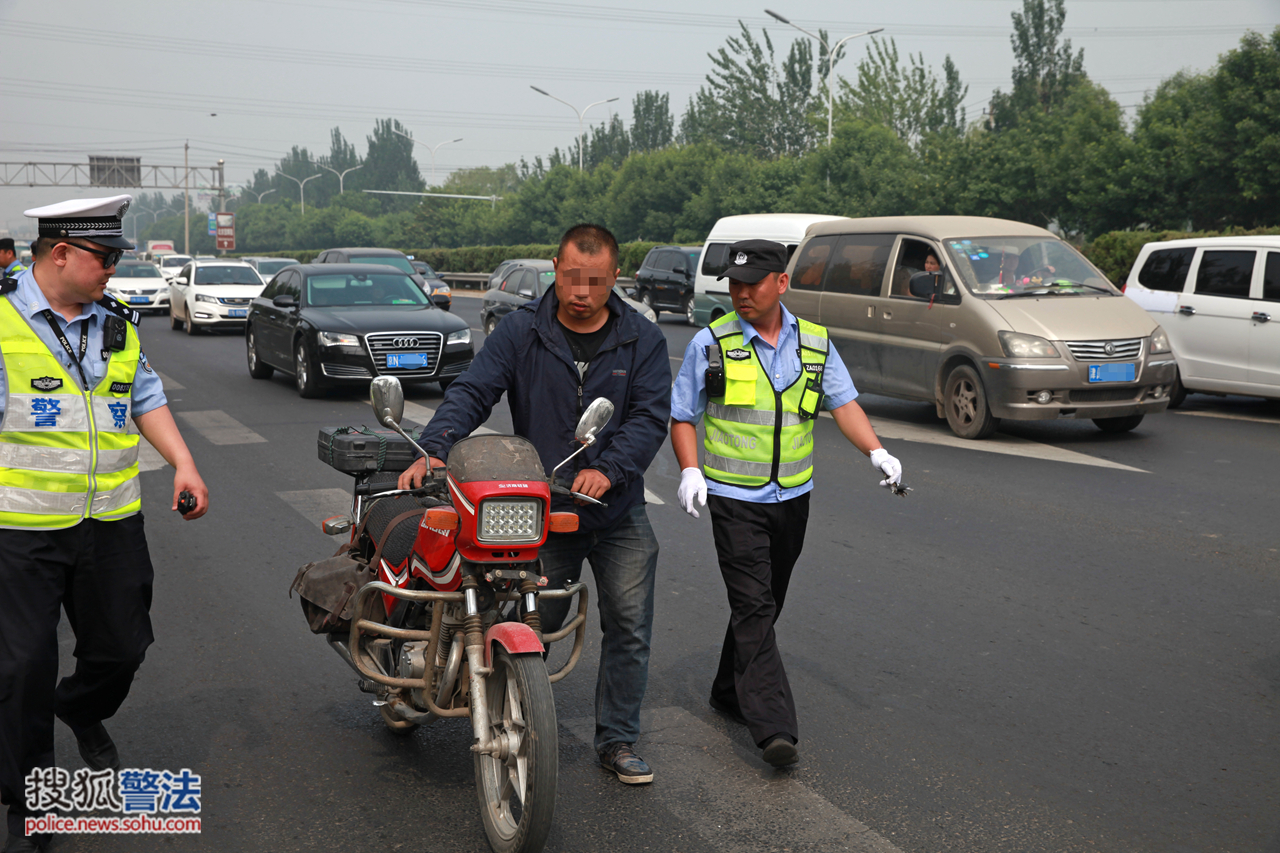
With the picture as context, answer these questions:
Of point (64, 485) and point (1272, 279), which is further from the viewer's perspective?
point (1272, 279)

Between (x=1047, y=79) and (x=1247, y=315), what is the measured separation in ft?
177

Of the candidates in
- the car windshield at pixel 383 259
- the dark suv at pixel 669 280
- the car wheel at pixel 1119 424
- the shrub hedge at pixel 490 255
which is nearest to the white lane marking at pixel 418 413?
the car wheel at pixel 1119 424

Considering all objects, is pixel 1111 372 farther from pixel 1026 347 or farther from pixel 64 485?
pixel 64 485

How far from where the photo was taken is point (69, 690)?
3.70m

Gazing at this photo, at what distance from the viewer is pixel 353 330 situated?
14031 mm

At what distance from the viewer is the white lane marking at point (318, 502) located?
26.0 ft

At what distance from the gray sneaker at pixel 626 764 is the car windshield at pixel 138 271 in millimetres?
32433

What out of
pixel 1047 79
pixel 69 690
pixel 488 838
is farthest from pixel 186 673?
pixel 1047 79

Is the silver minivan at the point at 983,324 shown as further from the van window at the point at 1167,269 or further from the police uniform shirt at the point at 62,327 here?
the police uniform shirt at the point at 62,327

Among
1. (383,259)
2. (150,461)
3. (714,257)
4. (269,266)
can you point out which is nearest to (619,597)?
(150,461)

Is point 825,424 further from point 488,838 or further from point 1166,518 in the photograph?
point 488,838

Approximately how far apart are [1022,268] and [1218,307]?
2.46 m

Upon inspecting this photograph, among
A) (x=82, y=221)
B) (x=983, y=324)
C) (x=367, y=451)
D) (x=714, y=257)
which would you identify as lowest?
(x=367, y=451)

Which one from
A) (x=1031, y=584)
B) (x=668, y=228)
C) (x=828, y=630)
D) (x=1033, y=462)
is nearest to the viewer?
(x=828, y=630)
